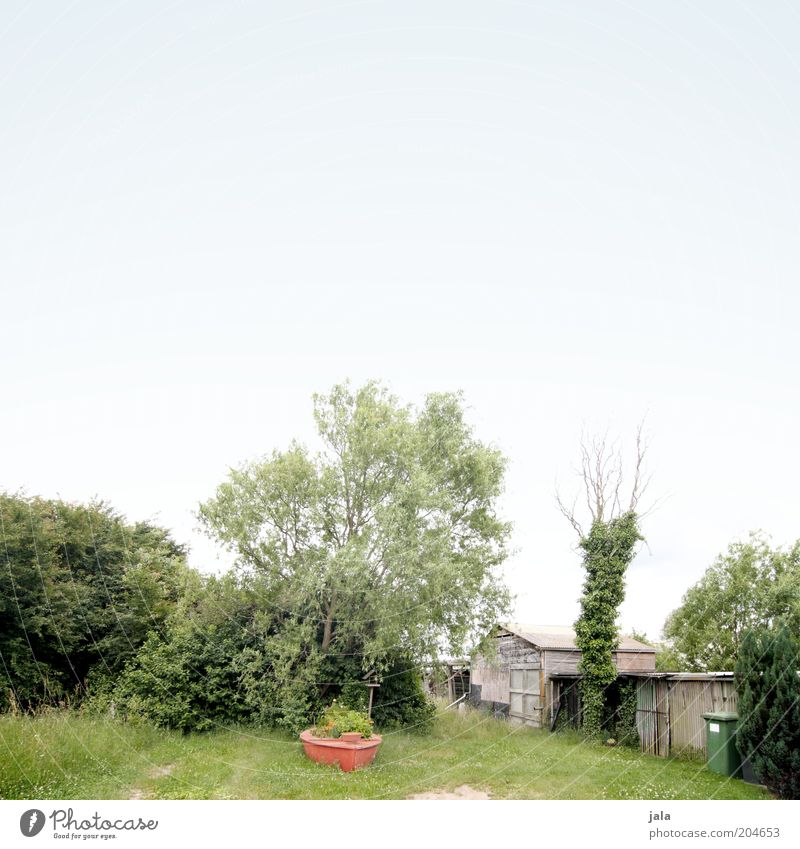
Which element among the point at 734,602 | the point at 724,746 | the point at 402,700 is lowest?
the point at 402,700

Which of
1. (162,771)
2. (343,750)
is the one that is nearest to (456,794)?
(343,750)

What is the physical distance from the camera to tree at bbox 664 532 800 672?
984cm

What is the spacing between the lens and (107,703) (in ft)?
26.9

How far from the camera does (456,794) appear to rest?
6.23 metres

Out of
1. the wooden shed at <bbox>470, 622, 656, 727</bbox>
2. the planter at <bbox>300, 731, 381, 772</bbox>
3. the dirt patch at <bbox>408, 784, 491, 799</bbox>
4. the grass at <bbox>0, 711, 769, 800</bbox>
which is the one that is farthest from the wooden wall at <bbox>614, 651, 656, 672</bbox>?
the dirt patch at <bbox>408, 784, 491, 799</bbox>

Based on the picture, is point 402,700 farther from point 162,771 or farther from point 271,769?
point 162,771

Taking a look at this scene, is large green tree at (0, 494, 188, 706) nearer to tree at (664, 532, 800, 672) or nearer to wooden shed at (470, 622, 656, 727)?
wooden shed at (470, 622, 656, 727)

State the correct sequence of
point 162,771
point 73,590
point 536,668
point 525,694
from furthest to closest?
point 525,694 → point 536,668 → point 73,590 → point 162,771

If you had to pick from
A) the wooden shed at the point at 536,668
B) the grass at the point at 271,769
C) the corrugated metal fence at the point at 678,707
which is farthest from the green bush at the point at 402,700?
the corrugated metal fence at the point at 678,707

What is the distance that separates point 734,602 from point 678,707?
1.80m

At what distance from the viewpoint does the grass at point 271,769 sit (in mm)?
5566

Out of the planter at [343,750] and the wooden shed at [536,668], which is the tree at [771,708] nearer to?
the planter at [343,750]

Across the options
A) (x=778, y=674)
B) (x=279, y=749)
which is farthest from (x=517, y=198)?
(x=279, y=749)
